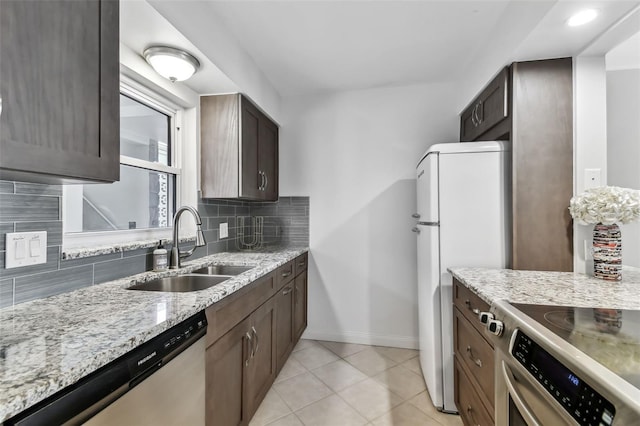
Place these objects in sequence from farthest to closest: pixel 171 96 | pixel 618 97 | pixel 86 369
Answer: pixel 171 96
pixel 618 97
pixel 86 369

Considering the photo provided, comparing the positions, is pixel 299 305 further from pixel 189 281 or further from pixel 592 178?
pixel 592 178

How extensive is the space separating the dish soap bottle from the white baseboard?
5.61ft

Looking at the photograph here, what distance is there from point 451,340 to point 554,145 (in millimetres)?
1301

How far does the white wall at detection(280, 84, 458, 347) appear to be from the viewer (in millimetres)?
2775

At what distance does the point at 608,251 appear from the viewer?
146 cm

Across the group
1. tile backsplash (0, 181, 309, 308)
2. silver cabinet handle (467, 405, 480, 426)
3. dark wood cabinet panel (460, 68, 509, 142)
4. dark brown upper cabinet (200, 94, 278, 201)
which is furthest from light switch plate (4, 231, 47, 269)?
dark wood cabinet panel (460, 68, 509, 142)

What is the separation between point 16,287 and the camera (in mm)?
1065

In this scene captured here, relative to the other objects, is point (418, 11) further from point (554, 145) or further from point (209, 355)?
point (209, 355)

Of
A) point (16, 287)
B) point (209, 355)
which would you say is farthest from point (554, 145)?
point (16, 287)


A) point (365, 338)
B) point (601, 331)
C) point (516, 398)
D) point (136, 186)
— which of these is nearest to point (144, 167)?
point (136, 186)

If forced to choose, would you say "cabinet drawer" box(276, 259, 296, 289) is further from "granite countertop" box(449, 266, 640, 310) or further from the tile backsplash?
"granite countertop" box(449, 266, 640, 310)

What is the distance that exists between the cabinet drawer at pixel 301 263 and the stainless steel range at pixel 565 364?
1702 mm

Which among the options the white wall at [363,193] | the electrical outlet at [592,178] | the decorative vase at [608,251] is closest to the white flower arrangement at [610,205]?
the decorative vase at [608,251]

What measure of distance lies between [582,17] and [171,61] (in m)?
2.00
